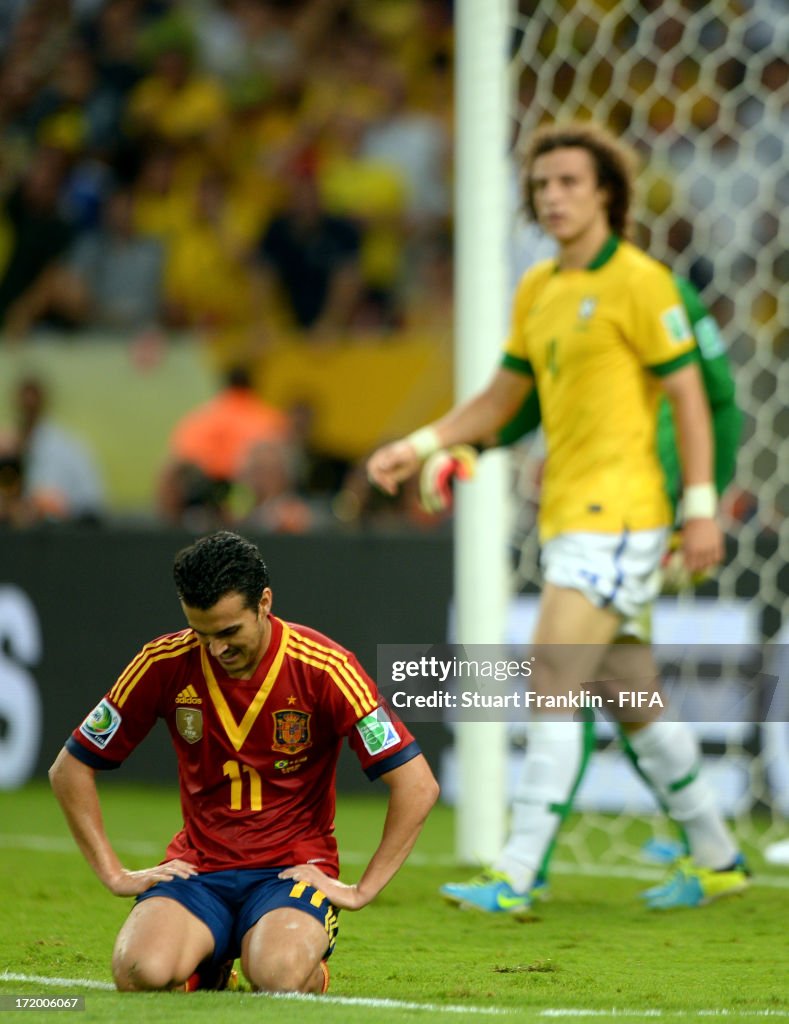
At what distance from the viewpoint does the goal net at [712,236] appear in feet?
23.6

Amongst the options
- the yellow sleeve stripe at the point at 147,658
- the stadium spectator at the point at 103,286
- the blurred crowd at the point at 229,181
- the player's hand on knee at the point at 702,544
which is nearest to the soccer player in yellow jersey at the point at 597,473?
the player's hand on knee at the point at 702,544

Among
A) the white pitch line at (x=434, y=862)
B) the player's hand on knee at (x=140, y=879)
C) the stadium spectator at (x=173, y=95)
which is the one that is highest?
the stadium spectator at (x=173, y=95)

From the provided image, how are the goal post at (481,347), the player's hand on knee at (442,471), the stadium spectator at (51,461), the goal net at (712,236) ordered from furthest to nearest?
the stadium spectator at (51,461) < the goal net at (712,236) < the goal post at (481,347) < the player's hand on knee at (442,471)

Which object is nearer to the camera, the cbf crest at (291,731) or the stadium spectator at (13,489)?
the cbf crest at (291,731)

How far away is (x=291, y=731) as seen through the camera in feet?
12.5

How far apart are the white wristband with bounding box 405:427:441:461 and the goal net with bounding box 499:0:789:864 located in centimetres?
136

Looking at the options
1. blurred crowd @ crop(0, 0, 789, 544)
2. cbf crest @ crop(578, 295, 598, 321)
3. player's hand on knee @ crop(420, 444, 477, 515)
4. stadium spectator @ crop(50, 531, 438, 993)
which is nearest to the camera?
stadium spectator @ crop(50, 531, 438, 993)

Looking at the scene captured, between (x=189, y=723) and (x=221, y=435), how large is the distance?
20.0 ft

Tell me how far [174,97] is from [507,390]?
716 cm

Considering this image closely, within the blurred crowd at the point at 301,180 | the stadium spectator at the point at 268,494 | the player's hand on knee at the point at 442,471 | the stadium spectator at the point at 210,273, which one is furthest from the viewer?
the stadium spectator at the point at 210,273

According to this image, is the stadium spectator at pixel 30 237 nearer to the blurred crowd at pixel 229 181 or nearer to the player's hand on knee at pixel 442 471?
the blurred crowd at pixel 229 181

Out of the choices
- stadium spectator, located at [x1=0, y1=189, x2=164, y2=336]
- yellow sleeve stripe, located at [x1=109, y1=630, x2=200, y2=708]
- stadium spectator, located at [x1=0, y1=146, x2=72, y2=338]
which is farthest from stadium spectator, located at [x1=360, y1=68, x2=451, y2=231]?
yellow sleeve stripe, located at [x1=109, y1=630, x2=200, y2=708]

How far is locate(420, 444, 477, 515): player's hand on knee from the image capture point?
542cm

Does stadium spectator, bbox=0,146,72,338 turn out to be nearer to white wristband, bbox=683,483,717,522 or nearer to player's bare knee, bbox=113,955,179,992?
white wristband, bbox=683,483,717,522
